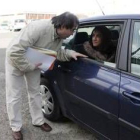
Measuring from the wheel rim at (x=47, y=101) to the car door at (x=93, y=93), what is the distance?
0.54 m

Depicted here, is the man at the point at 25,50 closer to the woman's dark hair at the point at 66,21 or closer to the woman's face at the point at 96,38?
the woman's dark hair at the point at 66,21

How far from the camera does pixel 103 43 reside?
322 centimetres

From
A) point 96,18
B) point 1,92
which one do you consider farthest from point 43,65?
point 1,92

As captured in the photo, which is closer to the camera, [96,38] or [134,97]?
[134,97]

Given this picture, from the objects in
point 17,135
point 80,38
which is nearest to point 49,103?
point 17,135

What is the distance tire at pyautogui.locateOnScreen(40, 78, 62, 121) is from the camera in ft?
12.5

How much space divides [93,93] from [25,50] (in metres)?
0.85

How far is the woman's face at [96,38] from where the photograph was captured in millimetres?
3234

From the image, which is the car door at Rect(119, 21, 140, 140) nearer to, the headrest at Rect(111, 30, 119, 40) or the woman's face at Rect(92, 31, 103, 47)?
the headrest at Rect(111, 30, 119, 40)

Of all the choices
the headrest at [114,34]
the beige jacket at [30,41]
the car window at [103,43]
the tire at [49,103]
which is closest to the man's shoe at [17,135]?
the tire at [49,103]

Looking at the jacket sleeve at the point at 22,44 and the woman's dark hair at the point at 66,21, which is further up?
the woman's dark hair at the point at 66,21

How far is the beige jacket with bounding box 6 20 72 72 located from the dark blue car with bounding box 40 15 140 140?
35 cm

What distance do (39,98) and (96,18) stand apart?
1300 millimetres

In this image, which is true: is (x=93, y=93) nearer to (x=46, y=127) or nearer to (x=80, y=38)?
(x=80, y=38)
